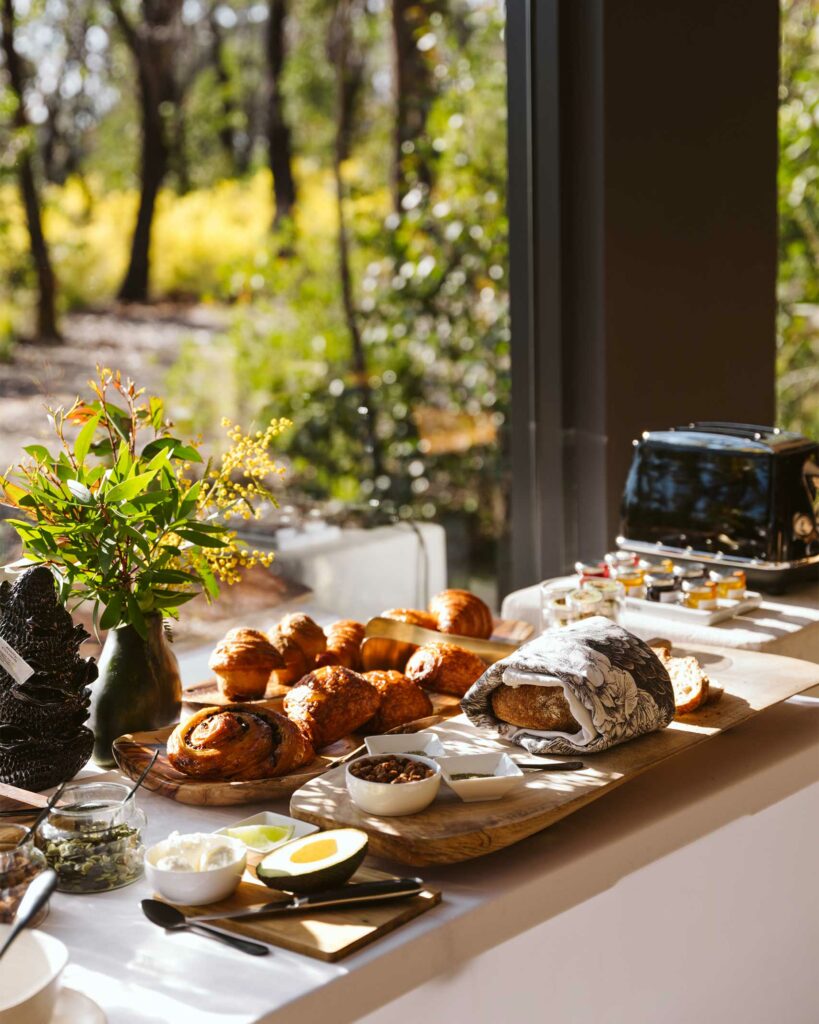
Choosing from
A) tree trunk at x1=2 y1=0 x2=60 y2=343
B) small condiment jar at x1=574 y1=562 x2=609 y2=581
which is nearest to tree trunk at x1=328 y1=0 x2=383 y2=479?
tree trunk at x1=2 y1=0 x2=60 y2=343

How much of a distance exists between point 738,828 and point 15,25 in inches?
113

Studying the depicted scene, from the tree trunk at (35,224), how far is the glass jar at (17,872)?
2.65 metres

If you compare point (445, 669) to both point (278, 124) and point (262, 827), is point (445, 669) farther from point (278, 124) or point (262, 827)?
point (278, 124)

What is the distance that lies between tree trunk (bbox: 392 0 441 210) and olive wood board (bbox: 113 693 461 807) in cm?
288

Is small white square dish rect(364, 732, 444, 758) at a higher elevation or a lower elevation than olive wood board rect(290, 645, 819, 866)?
higher

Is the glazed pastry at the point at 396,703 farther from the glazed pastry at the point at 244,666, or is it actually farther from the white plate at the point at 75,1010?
the white plate at the point at 75,1010

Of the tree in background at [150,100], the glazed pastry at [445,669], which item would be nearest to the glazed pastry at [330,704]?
the glazed pastry at [445,669]

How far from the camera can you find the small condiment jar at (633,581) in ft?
6.82

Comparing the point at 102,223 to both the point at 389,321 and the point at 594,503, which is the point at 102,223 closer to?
the point at 389,321

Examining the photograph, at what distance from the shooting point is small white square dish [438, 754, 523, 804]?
51.3 inches

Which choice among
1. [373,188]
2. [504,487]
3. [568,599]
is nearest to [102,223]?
[373,188]

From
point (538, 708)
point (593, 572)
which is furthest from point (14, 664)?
point (593, 572)

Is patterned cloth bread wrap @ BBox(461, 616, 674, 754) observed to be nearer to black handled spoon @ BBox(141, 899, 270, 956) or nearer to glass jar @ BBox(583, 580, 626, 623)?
glass jar @ BBox(583, 580, 626, 623)

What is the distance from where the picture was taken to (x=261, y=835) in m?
1.30
